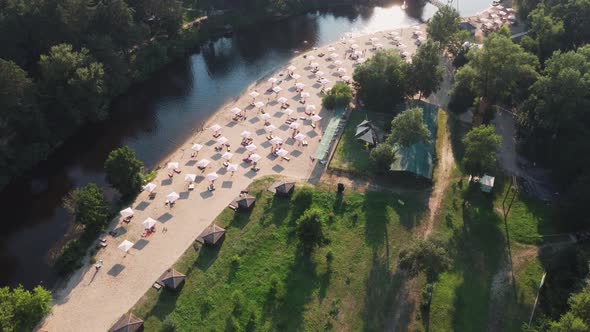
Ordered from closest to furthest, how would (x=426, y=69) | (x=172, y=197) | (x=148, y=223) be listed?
(x=148, y=223)
(x=172, y=197)
(x=426, y=69)

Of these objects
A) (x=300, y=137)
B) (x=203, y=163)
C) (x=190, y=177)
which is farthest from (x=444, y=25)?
(x=190, y=177)

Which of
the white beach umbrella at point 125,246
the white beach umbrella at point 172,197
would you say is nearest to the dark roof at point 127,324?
the white beach umbrella at point 125,246

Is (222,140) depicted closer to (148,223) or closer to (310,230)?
(148,223)

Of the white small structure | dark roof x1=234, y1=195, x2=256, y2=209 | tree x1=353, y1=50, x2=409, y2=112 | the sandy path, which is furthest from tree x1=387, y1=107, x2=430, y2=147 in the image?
dark roof x1=234, y1=195, x2=256, y2=209

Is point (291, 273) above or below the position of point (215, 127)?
below

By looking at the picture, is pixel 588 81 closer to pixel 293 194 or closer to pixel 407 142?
pixel 407 142

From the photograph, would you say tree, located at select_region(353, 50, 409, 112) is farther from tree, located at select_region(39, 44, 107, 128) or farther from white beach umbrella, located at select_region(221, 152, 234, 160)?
tree, located at select_region(39, 44, 107, 128)

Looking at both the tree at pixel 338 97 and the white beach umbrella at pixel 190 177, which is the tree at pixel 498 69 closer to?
the tree at pixel 338 97

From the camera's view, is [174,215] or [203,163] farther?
[203,163]
